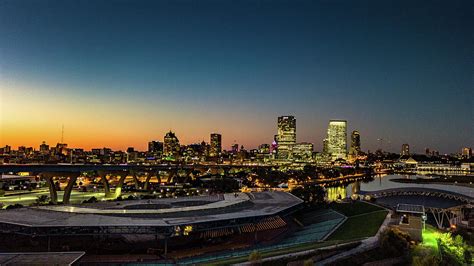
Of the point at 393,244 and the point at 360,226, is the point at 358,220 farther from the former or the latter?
the point at 393,244

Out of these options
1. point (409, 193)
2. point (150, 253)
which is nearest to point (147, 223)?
point (150, 253)

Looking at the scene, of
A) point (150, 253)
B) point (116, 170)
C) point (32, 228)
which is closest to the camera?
point (32, 228)

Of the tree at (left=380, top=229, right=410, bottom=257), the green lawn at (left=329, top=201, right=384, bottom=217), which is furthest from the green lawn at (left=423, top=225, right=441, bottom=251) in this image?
the green lawn at (left=329, top=201, right=384, bottom=217)

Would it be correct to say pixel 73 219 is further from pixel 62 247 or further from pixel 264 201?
pixel 264 201

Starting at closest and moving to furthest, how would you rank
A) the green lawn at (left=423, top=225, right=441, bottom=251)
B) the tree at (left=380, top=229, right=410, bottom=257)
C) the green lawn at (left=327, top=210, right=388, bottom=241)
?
the tree at (left=380, top=229, right=410, bottom=257) < the green lawn at (left=423, top=225, right=441, bottom=251) < the green lawn at (left=327, top=210, right=388, bottom=241)

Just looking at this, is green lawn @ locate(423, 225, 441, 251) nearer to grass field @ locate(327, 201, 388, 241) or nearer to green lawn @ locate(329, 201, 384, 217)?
grass field @ locate(327, 201, 388, 241)

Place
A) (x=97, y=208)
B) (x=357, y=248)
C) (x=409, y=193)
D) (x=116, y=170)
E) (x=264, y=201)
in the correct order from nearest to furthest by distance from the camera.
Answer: (x=357, y=248) < (x=97, y=208) < (x=264, y=201) < (x=409, y=193) < (x=116, y=170)
